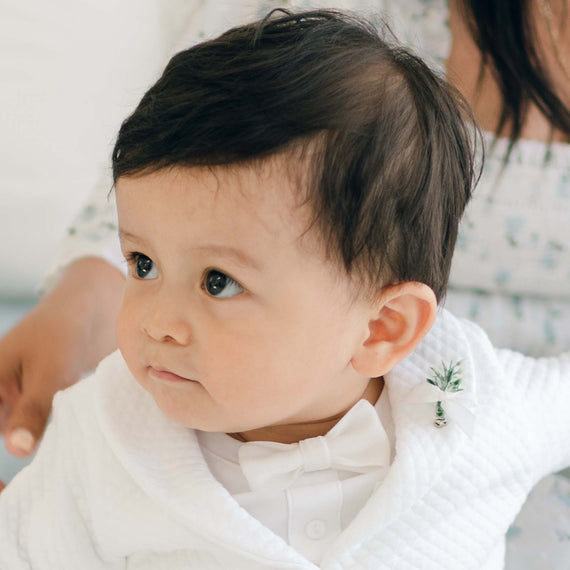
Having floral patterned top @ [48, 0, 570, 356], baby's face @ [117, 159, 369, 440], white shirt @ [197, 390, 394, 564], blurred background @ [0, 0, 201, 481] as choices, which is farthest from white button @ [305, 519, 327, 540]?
blurred background @ [0, 0, 201, 481]

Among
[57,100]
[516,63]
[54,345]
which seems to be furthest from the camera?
[57,100]

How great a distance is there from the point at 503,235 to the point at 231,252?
0.49 meters

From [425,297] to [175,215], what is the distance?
0.21 m

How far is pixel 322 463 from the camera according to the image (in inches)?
26.2

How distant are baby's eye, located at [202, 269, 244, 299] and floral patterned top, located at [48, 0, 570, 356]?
39 centimetres

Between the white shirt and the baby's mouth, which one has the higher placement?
the baby's mouth

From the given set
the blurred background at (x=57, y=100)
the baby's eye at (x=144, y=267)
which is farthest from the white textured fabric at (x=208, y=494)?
the blurred background at (x=57, y=100)

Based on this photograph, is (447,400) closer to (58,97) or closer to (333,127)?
(333,127)

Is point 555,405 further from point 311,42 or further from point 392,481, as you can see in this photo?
point 311,42

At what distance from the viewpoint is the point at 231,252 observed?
1.84ft

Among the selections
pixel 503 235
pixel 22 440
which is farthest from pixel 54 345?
pixel 503 235

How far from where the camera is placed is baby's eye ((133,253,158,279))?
1.98ft

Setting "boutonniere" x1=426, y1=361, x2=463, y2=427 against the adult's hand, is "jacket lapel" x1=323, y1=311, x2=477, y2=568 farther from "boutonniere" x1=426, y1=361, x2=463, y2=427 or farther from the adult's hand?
the adult's hand

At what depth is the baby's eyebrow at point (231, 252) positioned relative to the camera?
561 millimetres
